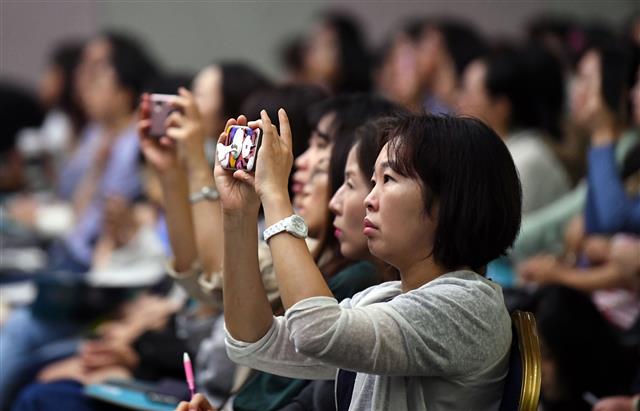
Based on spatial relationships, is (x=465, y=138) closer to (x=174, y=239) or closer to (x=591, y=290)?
(x=174, y=239)

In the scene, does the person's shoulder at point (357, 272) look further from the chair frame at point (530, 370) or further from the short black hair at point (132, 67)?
the short black hair at point (132, 67)

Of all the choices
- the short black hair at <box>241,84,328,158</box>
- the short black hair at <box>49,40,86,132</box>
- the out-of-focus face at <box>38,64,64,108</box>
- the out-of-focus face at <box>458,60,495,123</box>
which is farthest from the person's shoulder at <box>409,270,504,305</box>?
the out-of-focus face at <box>38,64,64,108</box>

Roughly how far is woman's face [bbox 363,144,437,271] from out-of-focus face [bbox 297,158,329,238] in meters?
0.55

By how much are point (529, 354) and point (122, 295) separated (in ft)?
8.22

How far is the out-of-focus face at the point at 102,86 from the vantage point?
5.36m

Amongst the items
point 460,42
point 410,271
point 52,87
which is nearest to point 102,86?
point 460,42

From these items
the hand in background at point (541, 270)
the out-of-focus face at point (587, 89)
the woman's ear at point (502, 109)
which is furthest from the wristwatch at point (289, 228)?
the woman's ear at point (502, 109)

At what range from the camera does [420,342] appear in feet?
5.87

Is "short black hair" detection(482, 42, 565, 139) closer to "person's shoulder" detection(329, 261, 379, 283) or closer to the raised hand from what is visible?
the raised hand

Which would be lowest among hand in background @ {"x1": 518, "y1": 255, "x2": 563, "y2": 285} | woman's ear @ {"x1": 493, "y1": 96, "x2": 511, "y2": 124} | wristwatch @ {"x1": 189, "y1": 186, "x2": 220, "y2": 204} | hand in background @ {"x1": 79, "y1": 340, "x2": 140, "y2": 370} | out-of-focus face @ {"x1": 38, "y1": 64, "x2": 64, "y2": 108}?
out-of-focus face @ {"x1": 38, "y1": 64, "x2": 64, "y2": 108}

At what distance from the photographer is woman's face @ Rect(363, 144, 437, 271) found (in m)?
1.90

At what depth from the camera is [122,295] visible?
164 inches

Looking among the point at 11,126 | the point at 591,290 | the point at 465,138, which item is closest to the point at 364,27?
the point at 11,126

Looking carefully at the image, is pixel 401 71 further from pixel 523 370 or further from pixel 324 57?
pixel 523 370
